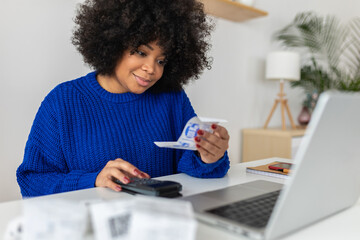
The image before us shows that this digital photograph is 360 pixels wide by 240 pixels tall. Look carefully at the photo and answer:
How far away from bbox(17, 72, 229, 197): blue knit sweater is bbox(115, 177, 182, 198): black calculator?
0.15 m

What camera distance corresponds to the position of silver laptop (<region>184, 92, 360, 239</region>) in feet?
1.83

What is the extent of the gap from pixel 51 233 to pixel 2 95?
133cm

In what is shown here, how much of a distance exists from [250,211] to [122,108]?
778mm

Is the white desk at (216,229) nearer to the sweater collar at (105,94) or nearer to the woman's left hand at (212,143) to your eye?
the woman's left hand at (212,143)

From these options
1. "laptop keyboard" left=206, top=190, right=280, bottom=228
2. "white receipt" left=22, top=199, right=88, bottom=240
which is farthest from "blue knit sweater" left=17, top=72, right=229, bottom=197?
"white receipt" left=22, top=199, right=88, bottom=240

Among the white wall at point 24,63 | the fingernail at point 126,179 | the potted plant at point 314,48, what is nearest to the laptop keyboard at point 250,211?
the fingernail at point 126,179

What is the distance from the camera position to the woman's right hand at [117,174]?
914mm

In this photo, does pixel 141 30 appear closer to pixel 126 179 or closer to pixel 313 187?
pixel 126 179

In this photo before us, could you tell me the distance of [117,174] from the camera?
917 millimetres

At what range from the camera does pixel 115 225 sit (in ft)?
1.63

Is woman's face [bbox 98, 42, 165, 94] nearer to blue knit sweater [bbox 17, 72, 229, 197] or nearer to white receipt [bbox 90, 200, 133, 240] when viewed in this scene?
blue knit sweater [bbox 17, 72, 229, 197]

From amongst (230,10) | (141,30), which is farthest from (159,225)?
(230,10)

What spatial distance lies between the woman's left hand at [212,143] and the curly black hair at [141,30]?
1.28ft

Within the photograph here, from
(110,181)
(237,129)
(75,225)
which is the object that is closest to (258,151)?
(237,129)
